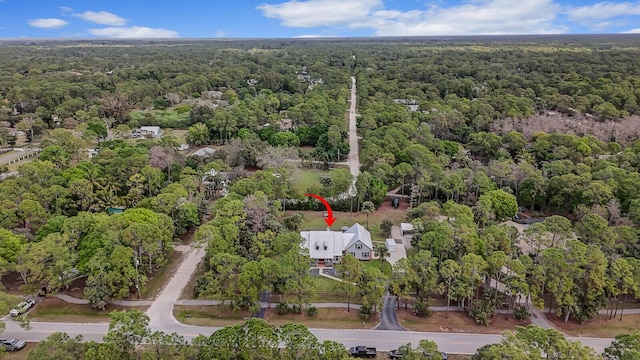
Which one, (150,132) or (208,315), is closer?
(208,315)

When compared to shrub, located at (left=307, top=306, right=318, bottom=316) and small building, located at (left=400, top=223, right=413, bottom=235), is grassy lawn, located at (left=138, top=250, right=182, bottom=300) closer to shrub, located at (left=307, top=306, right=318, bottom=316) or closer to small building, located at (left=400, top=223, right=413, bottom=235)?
shrub, located at (left=307, top=306, right=318, bottom=316)

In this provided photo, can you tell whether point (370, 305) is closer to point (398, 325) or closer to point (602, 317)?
point (398, 325)

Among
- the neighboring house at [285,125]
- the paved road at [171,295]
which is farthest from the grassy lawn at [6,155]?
the paved road at [171,295]

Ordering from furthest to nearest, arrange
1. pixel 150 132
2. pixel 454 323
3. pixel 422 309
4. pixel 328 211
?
pixel 150 132, pixel 328 211, pixel 422 309, pixel 454 323

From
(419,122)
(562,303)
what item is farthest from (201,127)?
(562,303)

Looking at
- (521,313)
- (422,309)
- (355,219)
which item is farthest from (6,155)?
(521,313)

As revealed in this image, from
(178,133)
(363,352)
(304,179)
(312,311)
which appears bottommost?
(363,352)

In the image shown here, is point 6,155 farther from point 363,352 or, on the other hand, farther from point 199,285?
point 363,352

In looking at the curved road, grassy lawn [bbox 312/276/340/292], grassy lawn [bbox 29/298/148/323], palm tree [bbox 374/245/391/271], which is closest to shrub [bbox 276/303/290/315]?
the curved road
